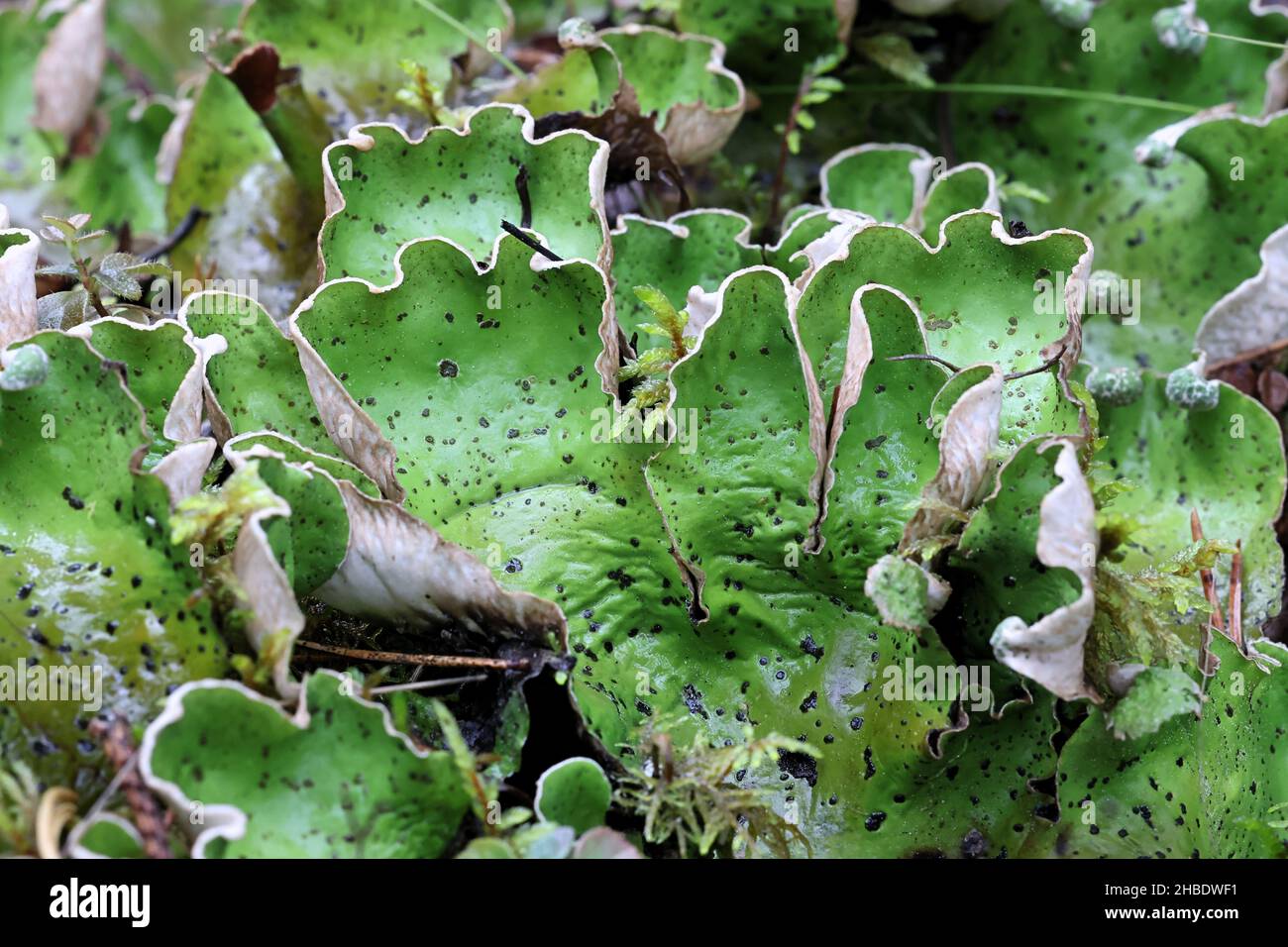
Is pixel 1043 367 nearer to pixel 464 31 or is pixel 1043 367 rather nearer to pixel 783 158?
pixel 783 158

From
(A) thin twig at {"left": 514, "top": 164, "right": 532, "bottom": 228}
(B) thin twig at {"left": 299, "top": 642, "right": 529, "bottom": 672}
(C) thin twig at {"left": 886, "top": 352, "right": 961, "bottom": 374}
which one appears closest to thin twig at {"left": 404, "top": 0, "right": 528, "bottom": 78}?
(A) thin twig at {"left": 514, "top": 164, "right": 532, "bottom": 228}

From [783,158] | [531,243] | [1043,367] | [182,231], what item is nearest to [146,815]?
[531,243]

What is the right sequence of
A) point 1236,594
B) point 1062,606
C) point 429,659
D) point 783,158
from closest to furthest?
point 1062,606 < point 429,659 < point 1236,594 < point 783,158

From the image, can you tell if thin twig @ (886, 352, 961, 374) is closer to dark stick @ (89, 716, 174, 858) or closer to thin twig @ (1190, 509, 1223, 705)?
thin twig @ (1190, 509, 1223, 705)

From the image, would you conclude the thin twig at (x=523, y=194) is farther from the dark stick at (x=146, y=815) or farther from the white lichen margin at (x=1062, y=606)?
the dark stick at (x=146, y=815)
